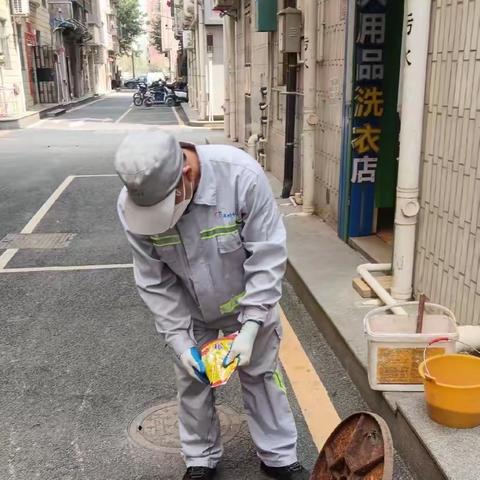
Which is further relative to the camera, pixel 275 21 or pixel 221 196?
pixel 275 21

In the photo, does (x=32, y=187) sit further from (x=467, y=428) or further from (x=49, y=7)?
(x=49, y=7)

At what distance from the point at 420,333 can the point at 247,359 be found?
42.8 inches

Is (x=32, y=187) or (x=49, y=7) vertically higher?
(x=49, y=7)

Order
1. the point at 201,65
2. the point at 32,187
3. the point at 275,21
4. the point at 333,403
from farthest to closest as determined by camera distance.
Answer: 1. the point at 201,65
2. the point at 32,187
3. the point at 275,21
4. the point at 333,403

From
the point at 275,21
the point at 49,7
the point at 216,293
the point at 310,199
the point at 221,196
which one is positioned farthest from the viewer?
the point at 49,7

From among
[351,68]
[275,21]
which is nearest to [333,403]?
[351,68]

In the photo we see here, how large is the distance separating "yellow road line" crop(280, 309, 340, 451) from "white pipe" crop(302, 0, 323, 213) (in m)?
2.86

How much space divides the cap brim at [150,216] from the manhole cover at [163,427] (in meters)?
1.38

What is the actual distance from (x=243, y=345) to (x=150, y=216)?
617 mm

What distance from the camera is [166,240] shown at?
235cm

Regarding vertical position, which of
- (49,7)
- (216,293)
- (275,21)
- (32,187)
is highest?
(49,7)

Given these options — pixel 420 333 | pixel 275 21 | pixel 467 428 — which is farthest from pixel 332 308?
pixel 275 21

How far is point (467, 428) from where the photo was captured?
2684mm

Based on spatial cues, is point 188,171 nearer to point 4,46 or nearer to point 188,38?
point 4,46
